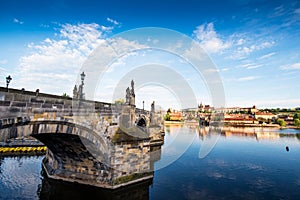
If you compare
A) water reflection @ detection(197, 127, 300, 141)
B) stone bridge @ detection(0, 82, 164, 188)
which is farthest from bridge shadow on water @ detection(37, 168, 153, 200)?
water reflection @ detection(197, 127, 300, 141)

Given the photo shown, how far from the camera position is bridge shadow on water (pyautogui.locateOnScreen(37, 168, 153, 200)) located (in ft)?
37.4

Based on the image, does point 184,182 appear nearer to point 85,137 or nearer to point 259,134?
point 85,137

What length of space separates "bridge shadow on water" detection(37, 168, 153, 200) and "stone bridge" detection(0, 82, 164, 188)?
393mm

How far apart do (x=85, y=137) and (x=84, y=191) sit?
406 cm

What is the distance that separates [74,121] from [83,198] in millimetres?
5003

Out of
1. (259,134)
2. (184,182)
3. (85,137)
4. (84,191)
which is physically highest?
(85,137)

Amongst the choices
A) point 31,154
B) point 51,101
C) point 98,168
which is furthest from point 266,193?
point 31,154

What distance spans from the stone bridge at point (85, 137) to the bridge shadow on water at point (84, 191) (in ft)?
1.29

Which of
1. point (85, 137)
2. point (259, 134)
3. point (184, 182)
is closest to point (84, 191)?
point (85, 137)

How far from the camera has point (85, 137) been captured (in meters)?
10.6

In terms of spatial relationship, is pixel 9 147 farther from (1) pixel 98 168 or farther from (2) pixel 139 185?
(2) pixel 139 185

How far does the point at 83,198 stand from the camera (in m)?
11.2

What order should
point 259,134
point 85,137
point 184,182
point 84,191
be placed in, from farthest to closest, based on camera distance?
1. point 259,134
2. point 184,182
3. point 84,191
4. point 85,137

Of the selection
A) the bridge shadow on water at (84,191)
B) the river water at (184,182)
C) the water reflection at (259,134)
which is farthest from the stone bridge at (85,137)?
the water reflection at (259,134)
